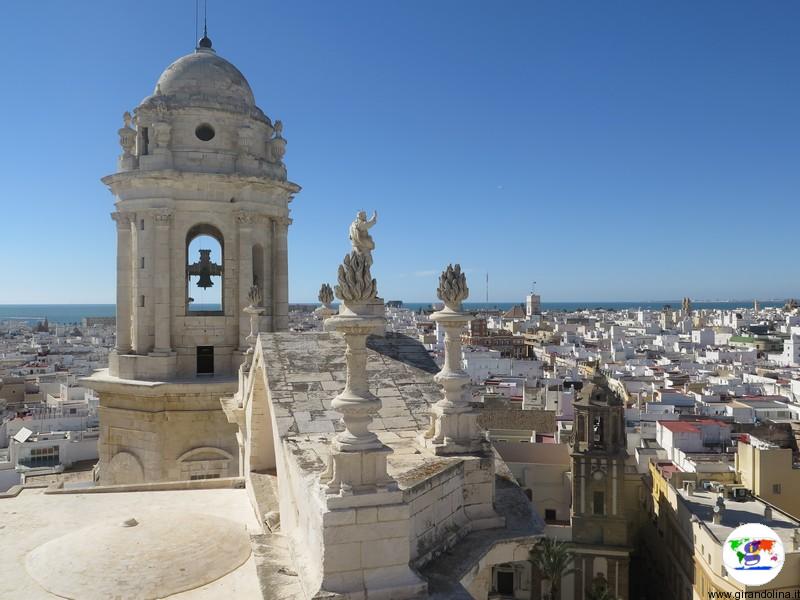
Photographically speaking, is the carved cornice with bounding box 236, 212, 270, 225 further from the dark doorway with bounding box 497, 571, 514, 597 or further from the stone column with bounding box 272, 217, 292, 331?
the dark doorway with bounding box 497, 571, 514, 597

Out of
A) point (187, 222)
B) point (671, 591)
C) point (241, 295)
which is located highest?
point (187, 222)

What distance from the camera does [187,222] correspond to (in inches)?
623

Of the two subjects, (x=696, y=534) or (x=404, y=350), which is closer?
(x=404, y=350)

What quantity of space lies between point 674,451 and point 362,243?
2669 centimetres

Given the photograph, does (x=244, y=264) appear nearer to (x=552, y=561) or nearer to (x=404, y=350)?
(x=404, y=350)

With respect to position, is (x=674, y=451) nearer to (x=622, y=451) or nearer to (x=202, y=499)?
(x=622, y=451)

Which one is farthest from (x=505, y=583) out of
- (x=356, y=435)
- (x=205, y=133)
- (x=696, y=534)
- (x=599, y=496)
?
(x=356, y=435)

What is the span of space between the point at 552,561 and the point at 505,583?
123 inches

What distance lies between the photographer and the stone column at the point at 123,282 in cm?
1609

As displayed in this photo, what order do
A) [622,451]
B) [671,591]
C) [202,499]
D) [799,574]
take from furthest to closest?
[622,451], [671,591], [799,574], [202,499]

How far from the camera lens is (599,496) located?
26938 mm

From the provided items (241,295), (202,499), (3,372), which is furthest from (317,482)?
(3,372)

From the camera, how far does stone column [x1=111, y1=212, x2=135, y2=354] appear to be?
52.8ft

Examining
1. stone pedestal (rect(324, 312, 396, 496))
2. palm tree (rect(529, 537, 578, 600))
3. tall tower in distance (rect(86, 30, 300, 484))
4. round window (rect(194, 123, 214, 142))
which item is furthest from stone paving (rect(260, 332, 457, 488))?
palm tree (rect(529, 537, 578, 600))
